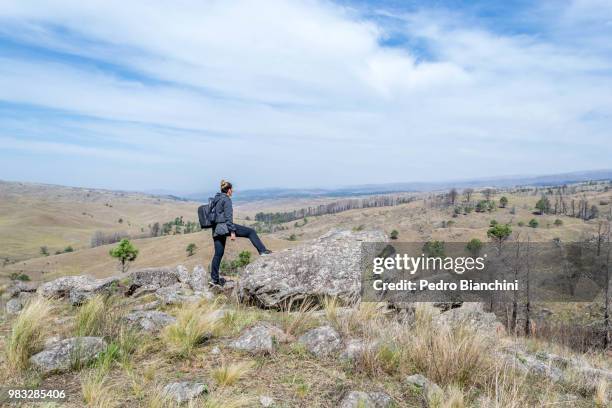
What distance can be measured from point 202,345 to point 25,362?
2.22 meters

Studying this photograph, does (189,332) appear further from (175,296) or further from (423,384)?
(175,296)

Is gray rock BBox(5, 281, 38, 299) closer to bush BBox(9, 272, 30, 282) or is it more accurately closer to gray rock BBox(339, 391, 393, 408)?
gray rock BBox(339, 391, 393, 408)

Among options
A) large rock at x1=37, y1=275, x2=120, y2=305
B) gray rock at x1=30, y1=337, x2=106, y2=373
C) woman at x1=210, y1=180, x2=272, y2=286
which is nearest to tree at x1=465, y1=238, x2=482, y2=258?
woman at x1=210, y1=180, x2=272, y2=286

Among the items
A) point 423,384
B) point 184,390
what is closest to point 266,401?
point 184,390

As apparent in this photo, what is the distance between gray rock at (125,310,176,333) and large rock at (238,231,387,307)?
10.4 feet

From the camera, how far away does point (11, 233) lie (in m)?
200

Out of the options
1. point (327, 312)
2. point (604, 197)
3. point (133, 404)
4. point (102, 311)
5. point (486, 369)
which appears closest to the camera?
point (133, 404)

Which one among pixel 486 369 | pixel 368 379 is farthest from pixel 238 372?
pixel 486 369

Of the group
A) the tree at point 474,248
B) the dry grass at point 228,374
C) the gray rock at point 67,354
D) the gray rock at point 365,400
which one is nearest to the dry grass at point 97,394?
the gray rock at point 67,354

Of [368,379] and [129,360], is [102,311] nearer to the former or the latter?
[129,360]

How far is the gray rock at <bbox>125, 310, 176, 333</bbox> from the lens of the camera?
6.79 m

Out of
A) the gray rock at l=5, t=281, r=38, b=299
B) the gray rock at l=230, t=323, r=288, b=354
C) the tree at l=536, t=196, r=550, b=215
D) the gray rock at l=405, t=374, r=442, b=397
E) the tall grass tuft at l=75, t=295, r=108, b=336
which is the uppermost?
the tall grass tuft at l=75, t=295, r=108, b=336

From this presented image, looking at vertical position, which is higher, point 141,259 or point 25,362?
point 25,362

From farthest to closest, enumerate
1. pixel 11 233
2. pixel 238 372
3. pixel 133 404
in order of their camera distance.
A: pixel 11 233 < pixel 238 372 < pixel 133 404
